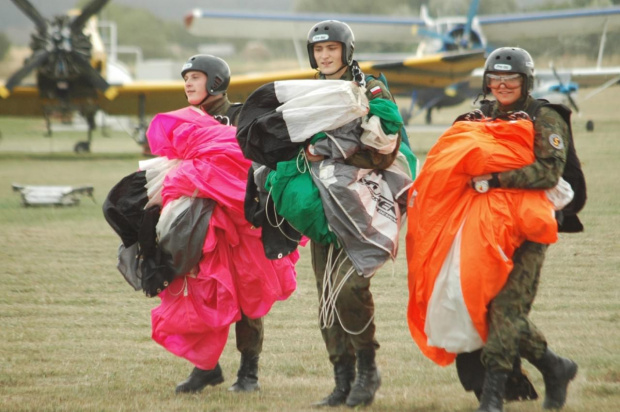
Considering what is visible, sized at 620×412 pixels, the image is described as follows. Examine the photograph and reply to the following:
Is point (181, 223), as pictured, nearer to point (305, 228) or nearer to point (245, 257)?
point (245, 257)

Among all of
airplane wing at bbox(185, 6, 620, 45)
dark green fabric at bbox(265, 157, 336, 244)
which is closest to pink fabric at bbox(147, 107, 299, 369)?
dark green fabric at bbox(265, 157, 336, 244)

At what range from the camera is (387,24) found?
38.8m

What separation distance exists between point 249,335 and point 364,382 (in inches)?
31.3

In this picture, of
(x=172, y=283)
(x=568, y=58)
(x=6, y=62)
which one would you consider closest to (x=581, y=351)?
(x=172, y=283)

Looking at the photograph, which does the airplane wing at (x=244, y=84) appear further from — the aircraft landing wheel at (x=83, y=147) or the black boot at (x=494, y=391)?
the black boot at (x=494, y=391)

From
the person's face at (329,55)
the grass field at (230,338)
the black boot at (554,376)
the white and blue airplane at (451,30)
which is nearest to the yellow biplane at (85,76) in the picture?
the white and blue airplane at (451,30)

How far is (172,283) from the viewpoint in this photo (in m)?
4.58

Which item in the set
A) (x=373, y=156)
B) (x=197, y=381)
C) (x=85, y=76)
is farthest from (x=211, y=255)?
(x=85, y=76)

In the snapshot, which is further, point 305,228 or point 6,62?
point 6,62

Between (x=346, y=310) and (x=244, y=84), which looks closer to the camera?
(x=346, y=310)

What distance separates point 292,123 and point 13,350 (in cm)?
262

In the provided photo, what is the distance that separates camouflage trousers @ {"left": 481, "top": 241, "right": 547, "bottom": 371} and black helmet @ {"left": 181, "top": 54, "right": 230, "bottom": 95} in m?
1.88

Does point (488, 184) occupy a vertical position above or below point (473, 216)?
above

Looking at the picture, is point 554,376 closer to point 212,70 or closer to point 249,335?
point 249,335
